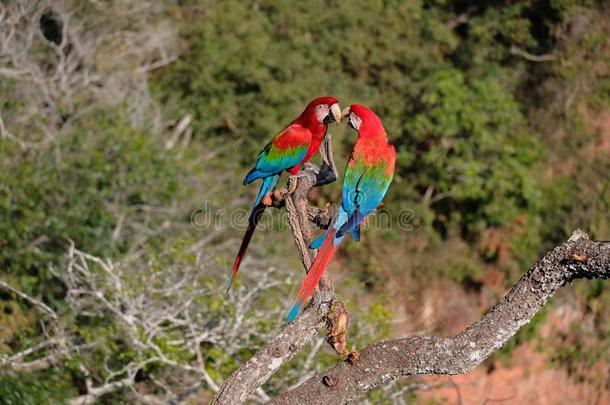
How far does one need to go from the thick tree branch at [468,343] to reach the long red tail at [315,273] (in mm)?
256

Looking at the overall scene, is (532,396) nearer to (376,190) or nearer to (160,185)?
(160,185)

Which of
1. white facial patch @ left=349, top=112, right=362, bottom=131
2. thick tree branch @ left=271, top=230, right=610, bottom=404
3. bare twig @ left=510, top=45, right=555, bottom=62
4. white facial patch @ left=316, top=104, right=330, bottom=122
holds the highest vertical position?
white facial patch @ left=349, top=112, right=362, bottom=131

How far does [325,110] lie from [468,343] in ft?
4.66

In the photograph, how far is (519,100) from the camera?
395 inches

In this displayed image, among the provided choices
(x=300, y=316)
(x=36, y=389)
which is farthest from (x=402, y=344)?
(x=36, y=389)

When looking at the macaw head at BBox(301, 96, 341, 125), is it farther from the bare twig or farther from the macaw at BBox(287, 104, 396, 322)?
the bare twig

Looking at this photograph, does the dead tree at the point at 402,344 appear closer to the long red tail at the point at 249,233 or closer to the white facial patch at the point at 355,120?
the long red tail at the point at 249,233

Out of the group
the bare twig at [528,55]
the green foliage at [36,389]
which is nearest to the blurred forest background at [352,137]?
the bare twig at [528,55]

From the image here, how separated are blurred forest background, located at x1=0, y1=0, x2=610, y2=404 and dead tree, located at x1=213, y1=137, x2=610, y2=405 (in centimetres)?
390

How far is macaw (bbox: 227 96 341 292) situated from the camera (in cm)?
395

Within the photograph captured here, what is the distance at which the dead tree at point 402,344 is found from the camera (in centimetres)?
282

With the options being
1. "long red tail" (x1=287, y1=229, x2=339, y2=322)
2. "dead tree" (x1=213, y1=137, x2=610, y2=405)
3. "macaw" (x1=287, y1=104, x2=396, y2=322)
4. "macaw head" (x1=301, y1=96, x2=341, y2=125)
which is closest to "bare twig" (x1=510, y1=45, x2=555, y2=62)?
"macaw head" (x1=301, y1=96, x2=341, y2=125)

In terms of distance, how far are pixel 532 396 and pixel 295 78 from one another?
13.7 feet

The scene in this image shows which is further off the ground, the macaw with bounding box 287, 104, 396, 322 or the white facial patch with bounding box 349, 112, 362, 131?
the white facial patch with bounding box 349, 112, 362, 131
